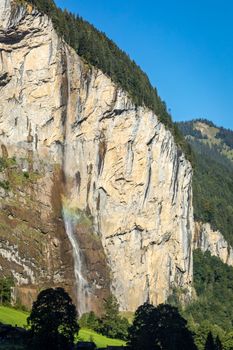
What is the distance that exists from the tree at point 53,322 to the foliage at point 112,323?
37.9m

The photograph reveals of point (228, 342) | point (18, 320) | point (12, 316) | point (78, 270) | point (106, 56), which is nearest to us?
point (18, 320)

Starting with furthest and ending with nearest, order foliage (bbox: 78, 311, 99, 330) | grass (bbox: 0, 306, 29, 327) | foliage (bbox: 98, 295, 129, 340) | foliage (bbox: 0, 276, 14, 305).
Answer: foliage (bbox: 98, 295, 129, 340)
foliage (bbox: 78, 311, 99, 330)
foliage (bbox: 0, 276, 14, 305)
grass (bbox: 0, 306, 29, 327)

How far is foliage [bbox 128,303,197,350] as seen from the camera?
55.3 m

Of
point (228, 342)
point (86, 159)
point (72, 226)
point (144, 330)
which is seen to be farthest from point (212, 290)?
point (144, 330)

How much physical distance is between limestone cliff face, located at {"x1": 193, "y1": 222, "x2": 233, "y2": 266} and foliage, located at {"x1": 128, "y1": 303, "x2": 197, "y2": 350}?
91918 mm

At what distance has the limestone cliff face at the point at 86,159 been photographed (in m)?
94.6

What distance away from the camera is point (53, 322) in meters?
51.4

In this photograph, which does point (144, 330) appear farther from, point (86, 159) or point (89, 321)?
point (86, 159)

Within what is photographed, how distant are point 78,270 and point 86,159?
1792cm

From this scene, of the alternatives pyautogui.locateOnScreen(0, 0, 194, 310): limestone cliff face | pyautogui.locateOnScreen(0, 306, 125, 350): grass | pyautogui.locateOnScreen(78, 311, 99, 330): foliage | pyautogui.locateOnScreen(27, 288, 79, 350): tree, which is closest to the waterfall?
pyautogui.locateOnScreen(0, 0, 194, 310): limestone cliff face

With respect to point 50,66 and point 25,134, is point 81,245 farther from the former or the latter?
point 50,66

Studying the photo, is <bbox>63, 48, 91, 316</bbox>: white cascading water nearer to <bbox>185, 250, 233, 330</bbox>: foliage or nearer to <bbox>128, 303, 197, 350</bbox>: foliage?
<bbox>185, 250, 233, 330</bbox>: foliage

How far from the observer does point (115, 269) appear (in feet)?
334

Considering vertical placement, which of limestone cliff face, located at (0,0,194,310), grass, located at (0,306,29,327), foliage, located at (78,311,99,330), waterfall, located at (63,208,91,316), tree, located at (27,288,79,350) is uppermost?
limestone cliff face, located at (0,0,194,310)
